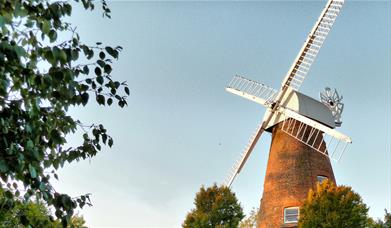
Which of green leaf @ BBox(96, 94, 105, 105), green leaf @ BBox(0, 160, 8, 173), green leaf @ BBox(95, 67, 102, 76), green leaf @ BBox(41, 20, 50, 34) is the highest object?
green leaf @ BBox(95, 67, 102, 76)

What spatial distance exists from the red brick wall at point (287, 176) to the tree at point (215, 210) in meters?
1.54

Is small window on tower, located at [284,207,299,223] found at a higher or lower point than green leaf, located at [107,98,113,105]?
higher

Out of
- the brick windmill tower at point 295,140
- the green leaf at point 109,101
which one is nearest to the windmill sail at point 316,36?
the brick windmill tower at point 295,140

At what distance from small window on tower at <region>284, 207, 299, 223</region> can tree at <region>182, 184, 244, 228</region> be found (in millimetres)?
2873

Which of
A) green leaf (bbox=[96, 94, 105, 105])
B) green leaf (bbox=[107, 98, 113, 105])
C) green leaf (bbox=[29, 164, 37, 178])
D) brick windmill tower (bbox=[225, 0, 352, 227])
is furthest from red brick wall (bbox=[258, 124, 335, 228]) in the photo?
green leaf (bbox=[29, 164, 37, 178])

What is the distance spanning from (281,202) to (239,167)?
564 cm

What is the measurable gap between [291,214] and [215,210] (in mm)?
4325

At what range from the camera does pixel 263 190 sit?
23.2 m

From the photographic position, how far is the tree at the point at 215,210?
22562 millimetres

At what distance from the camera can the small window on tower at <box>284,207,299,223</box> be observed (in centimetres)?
2071

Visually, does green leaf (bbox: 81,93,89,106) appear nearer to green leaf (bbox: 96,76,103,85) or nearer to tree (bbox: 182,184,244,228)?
green leaf (bbox: 96,76,103,85)

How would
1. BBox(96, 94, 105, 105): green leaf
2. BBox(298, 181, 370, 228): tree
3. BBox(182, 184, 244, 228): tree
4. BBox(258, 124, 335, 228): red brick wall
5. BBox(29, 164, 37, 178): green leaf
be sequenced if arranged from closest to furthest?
BBox(29, 164, 37, 178): green leaf → BBox(96, 94, 105, 105): green leaf → BBox(298, 181, 370, 228): tree → BBox(258, 124, 335, 228): red brick wall → BBox(182, 184, 244, 228): tree

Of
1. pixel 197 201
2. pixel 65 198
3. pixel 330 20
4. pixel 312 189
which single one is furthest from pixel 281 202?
pixel 65 198

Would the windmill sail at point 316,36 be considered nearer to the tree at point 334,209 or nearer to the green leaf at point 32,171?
the tree at point 334,209
